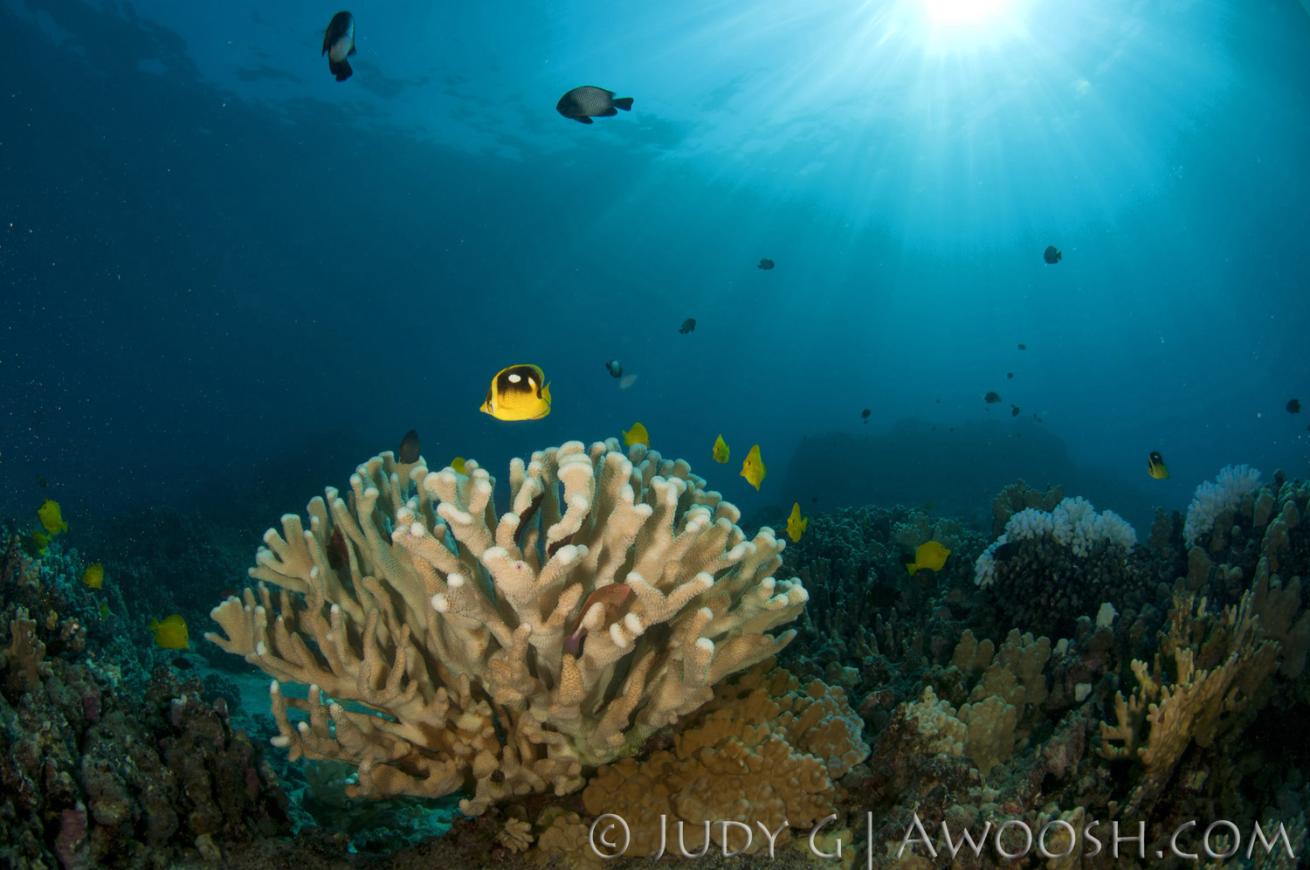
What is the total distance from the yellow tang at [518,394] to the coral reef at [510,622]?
831 mm

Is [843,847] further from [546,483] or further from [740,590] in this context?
[546,483]

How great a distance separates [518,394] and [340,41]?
3.53 meters

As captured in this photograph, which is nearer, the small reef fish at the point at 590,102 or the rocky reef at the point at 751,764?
the rocky reef at the point at 751,764

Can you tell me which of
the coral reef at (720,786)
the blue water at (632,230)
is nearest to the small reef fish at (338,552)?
the coral reef at (720,786)

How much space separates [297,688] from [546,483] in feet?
28.8

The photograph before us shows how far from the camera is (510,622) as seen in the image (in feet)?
8.78

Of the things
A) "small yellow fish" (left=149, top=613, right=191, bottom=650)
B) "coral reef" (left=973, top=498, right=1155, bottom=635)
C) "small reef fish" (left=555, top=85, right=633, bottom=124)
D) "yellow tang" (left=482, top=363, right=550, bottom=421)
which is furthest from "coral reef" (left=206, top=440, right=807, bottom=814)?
"small yellow fish" (left=149, top=613, right=191, bottom=650)

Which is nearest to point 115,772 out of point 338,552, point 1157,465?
point 338,552

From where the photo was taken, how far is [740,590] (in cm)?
308

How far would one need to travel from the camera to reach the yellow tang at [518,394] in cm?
392

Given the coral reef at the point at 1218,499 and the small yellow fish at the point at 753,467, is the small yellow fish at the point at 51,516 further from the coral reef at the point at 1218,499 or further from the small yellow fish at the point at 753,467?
the coral reef at the point at 1218,499

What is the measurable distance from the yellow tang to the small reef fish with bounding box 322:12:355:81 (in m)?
3.06

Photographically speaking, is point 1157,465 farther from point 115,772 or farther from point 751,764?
point 115,772

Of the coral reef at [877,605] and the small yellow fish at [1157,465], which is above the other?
the small yellow fish at [1157,465]
